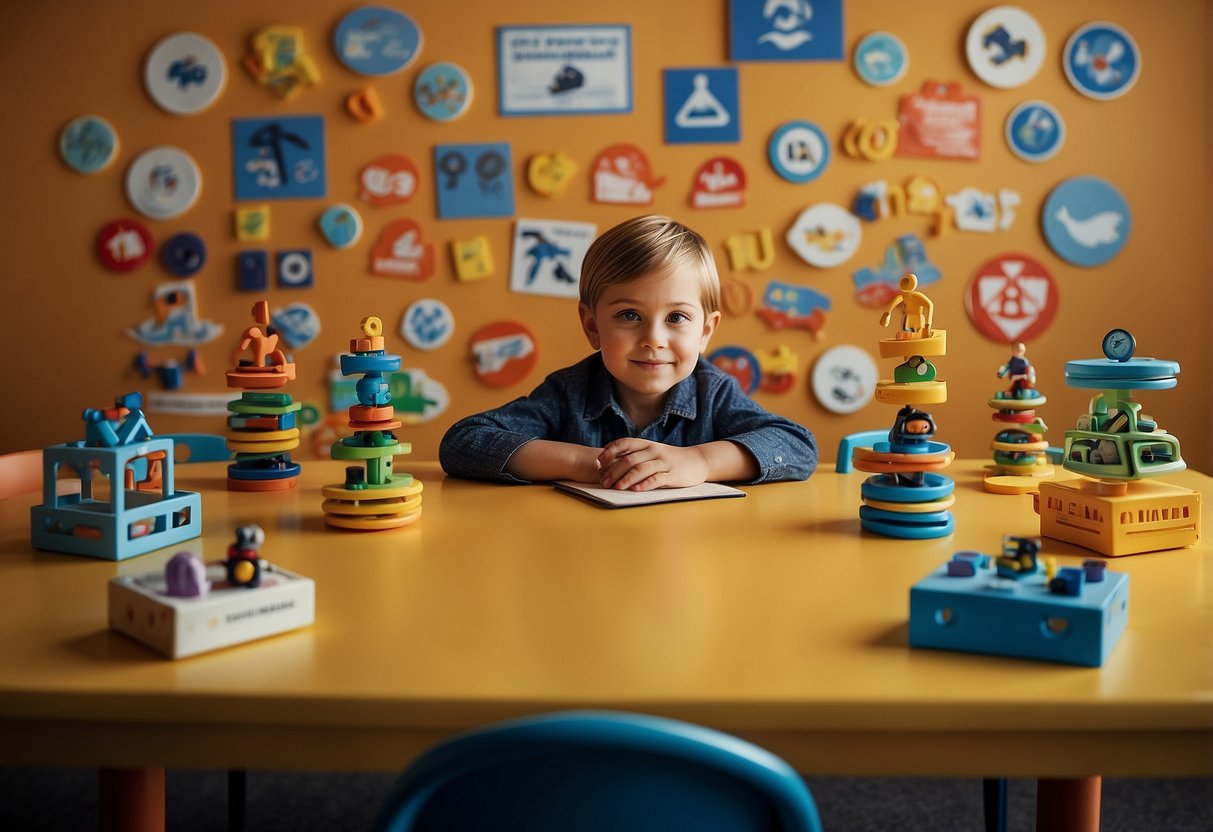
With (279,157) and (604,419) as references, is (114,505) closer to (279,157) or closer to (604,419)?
(604,419)

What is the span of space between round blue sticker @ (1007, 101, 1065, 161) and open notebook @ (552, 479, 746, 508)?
6.17ft

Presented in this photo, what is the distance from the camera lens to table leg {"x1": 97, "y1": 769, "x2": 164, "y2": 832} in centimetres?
114

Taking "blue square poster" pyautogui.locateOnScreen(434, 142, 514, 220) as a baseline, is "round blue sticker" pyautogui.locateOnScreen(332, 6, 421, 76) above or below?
above

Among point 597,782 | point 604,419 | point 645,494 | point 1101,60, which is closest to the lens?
point 597,782

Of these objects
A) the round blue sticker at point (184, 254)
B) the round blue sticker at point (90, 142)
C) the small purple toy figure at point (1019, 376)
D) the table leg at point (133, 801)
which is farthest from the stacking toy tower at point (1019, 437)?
the round blue sticker at point (90, 142)

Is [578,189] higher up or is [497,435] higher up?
[578,189]

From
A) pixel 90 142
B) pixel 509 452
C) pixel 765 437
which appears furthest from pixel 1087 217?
pixel 90 142

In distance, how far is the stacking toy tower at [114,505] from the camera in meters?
1.06

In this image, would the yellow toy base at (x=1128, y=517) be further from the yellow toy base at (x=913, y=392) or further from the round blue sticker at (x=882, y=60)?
the round blue sticker at (x=882, y=60)

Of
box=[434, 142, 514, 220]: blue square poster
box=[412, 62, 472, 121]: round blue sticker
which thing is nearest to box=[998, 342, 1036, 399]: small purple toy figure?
box=[434, 142, 514, 220]: blue square poster

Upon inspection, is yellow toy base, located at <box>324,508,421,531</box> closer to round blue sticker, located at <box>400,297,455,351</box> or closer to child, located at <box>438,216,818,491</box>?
child, located at <box>438,216,818,491</box>

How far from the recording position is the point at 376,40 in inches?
114

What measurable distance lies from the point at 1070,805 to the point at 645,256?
2.98ft

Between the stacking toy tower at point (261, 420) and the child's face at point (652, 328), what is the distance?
18.7 inches
